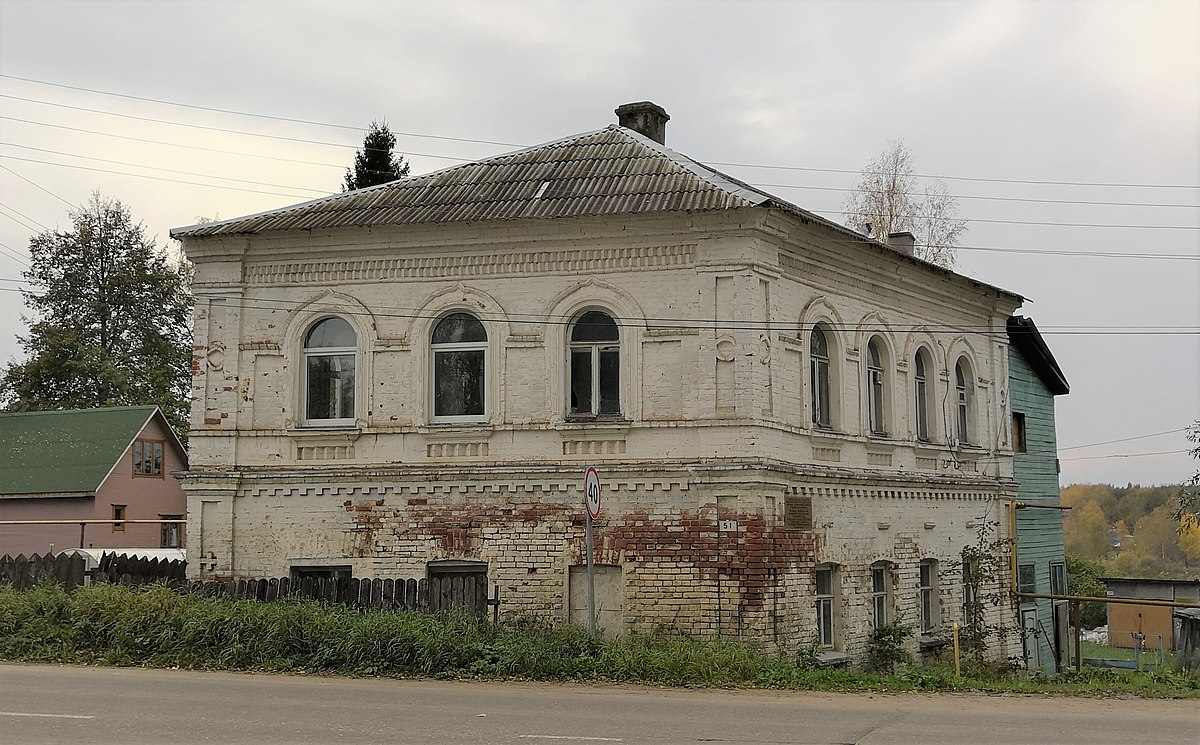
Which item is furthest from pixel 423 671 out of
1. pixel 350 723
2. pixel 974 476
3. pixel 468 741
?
pixel 974 476

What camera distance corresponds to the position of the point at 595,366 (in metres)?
18.0

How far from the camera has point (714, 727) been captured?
11.8 m

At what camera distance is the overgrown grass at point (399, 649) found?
15148 mm

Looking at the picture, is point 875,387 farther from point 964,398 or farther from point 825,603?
point 825,603

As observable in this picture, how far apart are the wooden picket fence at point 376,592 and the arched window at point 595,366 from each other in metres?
2.92

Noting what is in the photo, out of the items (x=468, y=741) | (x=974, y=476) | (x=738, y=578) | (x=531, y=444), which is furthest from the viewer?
(x=974, y=476)

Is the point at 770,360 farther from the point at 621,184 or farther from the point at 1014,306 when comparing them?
the point at 1014,306

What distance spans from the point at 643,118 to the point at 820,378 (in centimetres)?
565

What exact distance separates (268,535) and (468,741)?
9.01m

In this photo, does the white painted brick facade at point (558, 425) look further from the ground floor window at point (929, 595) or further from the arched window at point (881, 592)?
the ground floor window at point (929, 595)

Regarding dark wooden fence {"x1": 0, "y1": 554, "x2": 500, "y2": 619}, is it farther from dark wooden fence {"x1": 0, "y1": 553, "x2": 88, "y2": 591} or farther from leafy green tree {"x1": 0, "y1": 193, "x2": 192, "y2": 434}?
leafy green tree {"x1": 0, "y1": 193, "x2": 192, "y2": 434}

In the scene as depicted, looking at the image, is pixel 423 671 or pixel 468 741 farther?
pixel 423 671

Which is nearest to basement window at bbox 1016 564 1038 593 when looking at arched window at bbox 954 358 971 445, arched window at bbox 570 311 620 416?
arched window at bbox 954 358 971 445

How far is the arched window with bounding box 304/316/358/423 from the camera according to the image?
19.1 metres
